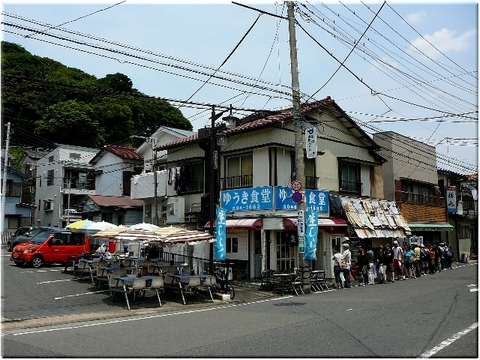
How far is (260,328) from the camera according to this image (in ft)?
33.4

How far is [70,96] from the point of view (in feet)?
185

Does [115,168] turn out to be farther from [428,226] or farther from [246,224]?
[428,226]

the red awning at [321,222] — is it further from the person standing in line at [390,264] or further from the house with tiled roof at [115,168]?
the house with tiled roof at [115,168]

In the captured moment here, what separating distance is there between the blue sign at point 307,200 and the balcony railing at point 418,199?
9993mm

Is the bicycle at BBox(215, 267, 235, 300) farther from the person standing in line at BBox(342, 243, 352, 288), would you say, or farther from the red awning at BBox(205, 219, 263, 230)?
the person standing in line at BBox(342, 243, 352, 288)

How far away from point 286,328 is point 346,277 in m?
10.9

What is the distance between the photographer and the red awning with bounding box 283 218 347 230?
20.6 metres

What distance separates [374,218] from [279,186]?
789cm

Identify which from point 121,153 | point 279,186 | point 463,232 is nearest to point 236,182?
point 279,186

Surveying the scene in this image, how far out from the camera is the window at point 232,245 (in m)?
22.4

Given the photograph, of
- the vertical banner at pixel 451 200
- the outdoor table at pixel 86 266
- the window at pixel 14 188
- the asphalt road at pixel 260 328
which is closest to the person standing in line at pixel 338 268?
the asphalt road at pixel 260 328

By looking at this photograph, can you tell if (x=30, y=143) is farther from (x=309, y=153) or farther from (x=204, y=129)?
(x=309, y=153)

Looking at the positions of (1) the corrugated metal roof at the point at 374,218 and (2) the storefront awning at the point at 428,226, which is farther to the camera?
(2) the storefront awning at the point at 428,226

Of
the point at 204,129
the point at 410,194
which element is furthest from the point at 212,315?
the point at 410,194
